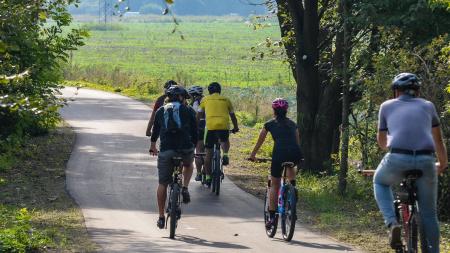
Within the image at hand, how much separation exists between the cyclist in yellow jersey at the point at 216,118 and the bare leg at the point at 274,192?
12.5ft

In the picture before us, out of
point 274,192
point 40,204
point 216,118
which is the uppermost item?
point 216,118

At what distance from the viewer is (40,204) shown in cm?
1647

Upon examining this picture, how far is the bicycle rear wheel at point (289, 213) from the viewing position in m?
12.9

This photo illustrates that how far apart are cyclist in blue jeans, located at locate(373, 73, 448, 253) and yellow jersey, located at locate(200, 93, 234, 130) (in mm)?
7970

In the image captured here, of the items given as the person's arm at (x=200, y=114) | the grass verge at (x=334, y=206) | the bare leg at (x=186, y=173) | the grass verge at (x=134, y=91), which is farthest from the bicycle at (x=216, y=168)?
the grass verge at (x=134, y=91)

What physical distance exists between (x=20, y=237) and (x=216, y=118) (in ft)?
19.1

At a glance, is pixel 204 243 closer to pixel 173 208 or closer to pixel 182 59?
pixel 173 208

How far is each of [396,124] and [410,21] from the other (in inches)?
318

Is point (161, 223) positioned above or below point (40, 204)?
above

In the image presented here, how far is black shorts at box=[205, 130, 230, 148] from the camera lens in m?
17.5

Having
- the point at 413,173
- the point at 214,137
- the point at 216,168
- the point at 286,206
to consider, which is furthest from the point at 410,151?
the point at 214,137

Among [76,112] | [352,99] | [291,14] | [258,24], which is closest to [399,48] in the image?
[352,99]

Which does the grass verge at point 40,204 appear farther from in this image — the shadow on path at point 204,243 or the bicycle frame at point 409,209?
the bicycle frame at point 409,209

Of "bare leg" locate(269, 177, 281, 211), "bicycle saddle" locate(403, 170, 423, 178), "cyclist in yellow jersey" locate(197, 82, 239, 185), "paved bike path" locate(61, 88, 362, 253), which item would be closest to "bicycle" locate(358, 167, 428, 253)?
"bicycle saddle" locate(403, 170, 423, 178)
